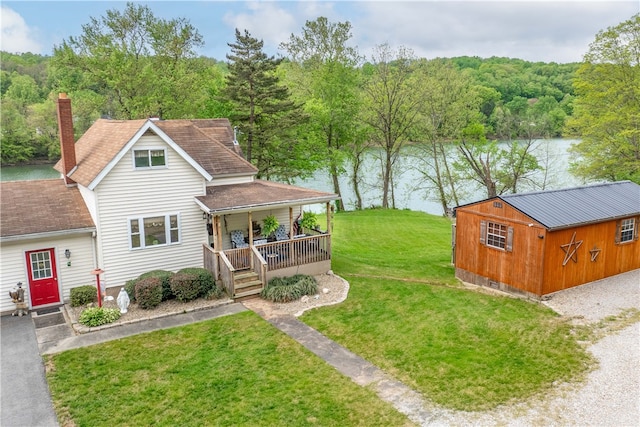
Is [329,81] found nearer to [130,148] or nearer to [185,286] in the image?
[130,148]

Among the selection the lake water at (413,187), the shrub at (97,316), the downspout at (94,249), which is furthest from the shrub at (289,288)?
the lake water at (413,187)

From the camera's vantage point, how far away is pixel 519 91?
147 ft

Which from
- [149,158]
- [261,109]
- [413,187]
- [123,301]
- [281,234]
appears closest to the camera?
[123,301]

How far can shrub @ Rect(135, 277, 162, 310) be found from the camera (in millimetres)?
13508

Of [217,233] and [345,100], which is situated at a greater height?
[345,100]

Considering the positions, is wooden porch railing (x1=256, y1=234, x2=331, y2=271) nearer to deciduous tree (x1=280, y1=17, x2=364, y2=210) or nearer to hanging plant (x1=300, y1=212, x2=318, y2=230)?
hanging plant (x1=300, y1=212, x2=318, y2=230)

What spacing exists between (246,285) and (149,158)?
513 centimetres

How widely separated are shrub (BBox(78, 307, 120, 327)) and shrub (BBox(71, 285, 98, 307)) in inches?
46.1

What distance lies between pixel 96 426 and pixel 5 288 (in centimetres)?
743

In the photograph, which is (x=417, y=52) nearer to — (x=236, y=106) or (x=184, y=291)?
(x=236, y=106)

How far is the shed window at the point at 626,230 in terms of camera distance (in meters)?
15.8

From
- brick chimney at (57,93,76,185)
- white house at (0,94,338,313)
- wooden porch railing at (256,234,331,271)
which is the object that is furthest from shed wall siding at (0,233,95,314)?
wooden porch railing at (256,234,331,271)

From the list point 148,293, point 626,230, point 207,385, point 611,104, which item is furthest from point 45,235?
point 611,104

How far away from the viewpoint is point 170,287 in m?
14.1
